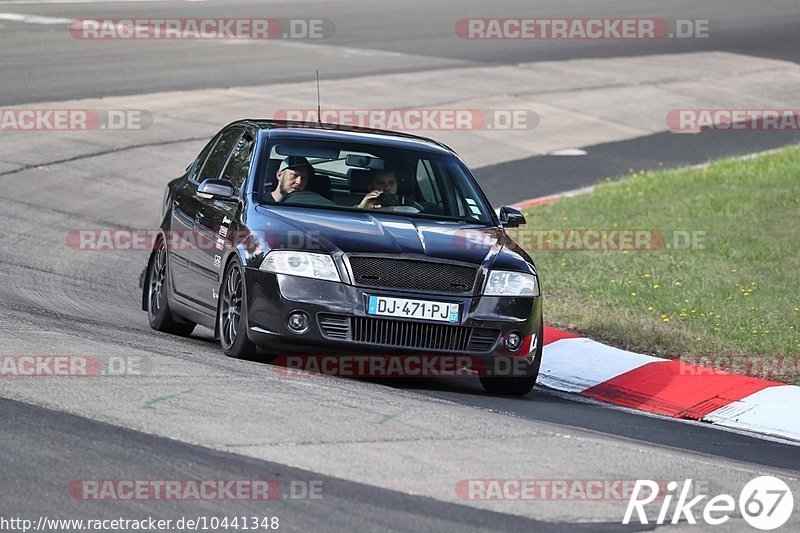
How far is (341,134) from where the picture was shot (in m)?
10.0

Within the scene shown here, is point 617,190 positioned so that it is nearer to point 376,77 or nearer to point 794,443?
point 376,77

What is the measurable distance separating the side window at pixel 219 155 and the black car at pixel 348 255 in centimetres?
2

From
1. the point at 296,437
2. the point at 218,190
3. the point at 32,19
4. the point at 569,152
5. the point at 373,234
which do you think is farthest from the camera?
the point at 32,19

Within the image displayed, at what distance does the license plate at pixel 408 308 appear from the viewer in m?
8.42

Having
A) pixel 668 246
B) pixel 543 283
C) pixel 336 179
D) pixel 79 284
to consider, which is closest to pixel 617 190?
pixel 668 246

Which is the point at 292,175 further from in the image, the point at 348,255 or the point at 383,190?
the point at 348,255

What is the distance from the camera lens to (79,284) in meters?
12.6

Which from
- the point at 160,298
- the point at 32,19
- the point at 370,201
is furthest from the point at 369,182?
the point at 32,19

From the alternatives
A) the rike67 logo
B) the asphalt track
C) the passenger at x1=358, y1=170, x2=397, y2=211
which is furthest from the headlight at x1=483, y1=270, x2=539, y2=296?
the rike67 logo

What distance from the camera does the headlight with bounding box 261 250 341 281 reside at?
8461 mm

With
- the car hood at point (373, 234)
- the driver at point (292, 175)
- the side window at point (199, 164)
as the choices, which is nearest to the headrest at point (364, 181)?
the driver at point (292, 175)

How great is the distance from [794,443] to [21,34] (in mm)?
22377

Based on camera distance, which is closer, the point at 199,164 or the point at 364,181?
the point at 364,181

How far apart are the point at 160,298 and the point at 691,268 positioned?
5242mm
